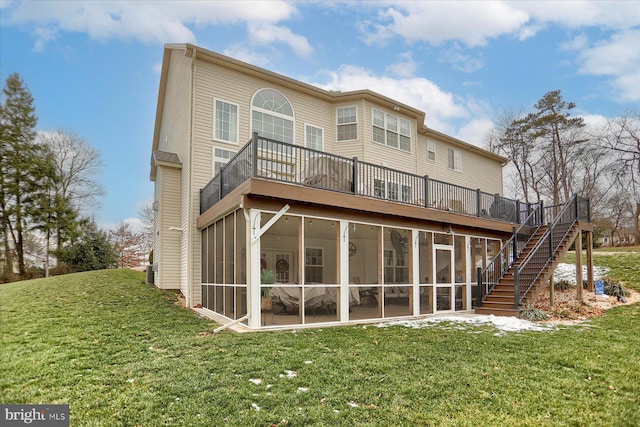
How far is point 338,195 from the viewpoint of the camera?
347 inches

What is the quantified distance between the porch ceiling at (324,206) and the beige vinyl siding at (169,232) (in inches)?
79.9

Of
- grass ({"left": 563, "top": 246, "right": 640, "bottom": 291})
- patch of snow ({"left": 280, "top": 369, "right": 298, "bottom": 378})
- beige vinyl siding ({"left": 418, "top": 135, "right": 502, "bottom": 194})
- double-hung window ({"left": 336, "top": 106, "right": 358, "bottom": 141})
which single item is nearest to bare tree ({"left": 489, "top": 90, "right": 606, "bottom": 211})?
beige vinyl siding ({"left": 418, "top": 135, "right": 502, "bottom": 194})

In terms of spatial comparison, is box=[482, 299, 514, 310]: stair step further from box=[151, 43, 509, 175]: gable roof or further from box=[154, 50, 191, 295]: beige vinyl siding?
box=[154, 50, 191, 295]: beige vinyl siding

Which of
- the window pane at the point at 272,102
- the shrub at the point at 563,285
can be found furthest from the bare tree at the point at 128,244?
the shrub at the point at 563,285

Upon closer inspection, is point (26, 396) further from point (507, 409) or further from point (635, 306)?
point (635, 306)

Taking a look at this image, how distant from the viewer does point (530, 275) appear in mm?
11578

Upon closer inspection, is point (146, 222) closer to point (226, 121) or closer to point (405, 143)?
point (226, 121)

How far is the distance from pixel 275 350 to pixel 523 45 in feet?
51.6

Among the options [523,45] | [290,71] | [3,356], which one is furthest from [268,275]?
[523,45]

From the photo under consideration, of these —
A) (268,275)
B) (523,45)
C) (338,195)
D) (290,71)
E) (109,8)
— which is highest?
(523,45)

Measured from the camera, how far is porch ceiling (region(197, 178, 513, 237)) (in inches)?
305

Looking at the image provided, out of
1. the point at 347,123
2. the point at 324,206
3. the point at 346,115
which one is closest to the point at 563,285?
the point at 347,123

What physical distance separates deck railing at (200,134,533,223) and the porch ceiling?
0.27 metres

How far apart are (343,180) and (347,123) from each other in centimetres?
552
